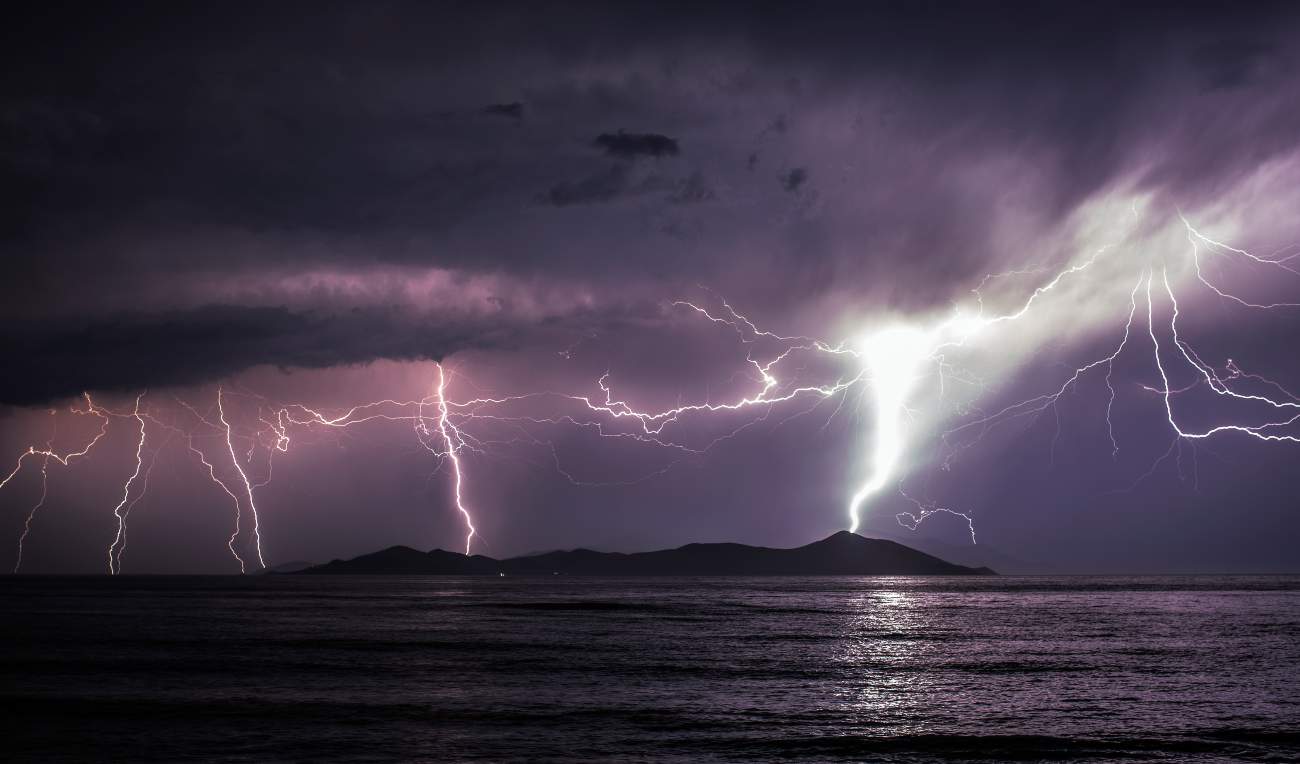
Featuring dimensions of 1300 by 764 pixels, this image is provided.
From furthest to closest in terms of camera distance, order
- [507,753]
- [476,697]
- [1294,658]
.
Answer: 1. [1294,658]
2. [476,697]
3. [507,753]

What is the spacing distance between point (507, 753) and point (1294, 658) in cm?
3185

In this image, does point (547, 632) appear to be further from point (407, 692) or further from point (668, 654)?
point (407, 692)

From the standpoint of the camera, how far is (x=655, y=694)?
26656 mm

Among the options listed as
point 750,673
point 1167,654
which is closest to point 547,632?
point 750,673

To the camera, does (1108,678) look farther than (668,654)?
No

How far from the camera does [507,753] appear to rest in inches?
743

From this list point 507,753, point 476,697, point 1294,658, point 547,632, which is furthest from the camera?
point 547,632

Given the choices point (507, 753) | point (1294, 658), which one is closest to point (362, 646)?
point (507, 753)

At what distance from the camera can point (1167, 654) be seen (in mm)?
37312

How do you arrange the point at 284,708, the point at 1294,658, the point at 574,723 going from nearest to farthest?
1. the point at 574,723
2. the point at 284,708
3. the point at 1294,658

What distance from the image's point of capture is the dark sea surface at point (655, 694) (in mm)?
19672

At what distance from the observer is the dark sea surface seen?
1967 centimetres

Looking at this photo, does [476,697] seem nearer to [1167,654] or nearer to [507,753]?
[507,753]

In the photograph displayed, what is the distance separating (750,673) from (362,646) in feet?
62.5
